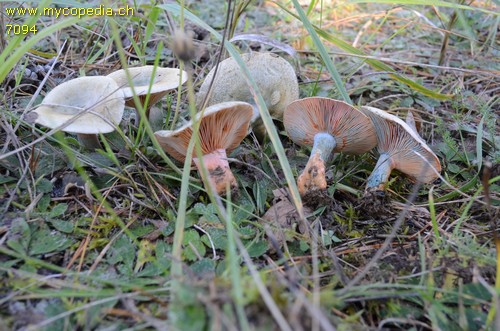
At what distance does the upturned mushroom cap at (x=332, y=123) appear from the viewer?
2004 mm

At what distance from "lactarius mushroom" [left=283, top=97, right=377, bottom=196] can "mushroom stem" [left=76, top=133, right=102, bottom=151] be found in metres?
1.03

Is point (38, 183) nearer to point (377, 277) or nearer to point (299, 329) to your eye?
point (299, 329)

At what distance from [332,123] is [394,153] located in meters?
0.38

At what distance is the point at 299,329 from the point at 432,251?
98cm

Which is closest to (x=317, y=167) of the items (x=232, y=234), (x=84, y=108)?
(x=232, y=234)

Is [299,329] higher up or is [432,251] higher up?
[299,329]

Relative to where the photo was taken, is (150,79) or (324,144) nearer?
(150,79)

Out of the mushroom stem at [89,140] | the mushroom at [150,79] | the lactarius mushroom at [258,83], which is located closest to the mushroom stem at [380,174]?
the lactarius mushroom at [258,83]

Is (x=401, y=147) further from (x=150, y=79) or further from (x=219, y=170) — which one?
(x=150, y=79)

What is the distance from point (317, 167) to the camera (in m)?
2.02

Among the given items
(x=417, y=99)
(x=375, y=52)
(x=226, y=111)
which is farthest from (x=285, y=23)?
(x=226, y=111)

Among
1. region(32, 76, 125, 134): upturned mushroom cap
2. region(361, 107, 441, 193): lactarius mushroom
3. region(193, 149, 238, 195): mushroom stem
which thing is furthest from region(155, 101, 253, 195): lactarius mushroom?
region(361, 107, 441, 193): lactarius mushroom

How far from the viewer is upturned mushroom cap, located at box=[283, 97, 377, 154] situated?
200 cm

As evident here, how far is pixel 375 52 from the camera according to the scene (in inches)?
139
